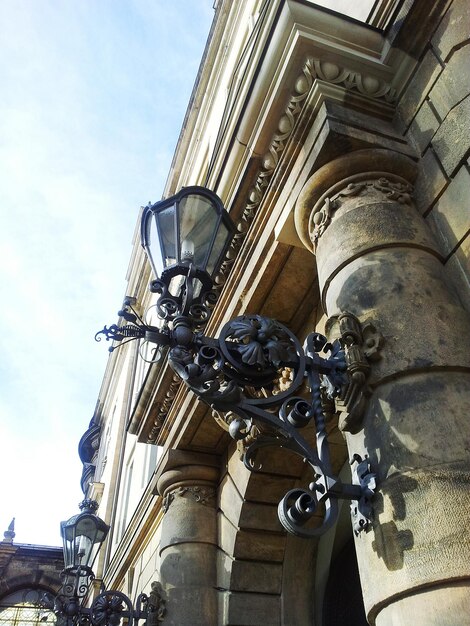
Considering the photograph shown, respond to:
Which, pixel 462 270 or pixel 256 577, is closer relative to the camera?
pixel 462 270

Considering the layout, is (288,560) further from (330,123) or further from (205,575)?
(330,123)

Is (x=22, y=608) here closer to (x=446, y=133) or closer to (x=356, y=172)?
(x=356, y=172)

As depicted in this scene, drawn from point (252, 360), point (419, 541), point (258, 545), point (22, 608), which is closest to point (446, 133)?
point (252, 360)

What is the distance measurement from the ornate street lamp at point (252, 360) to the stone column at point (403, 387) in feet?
0.42

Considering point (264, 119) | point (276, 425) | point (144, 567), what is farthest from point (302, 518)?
point (144, 567)

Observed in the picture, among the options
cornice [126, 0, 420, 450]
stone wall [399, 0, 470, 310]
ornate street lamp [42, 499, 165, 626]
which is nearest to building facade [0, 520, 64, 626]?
ornate street lamp [42, 499, 165, 626]

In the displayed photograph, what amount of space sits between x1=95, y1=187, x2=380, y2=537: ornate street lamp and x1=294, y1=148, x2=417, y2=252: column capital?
0.65 metres

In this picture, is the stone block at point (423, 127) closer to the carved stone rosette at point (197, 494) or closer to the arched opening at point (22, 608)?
the carved stone rosette at point (197, 494)

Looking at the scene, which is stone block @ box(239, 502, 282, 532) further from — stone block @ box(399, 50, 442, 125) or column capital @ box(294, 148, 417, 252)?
stone block @ box(399, 50, 442, 125)

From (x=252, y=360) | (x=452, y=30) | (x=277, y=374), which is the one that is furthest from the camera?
(x=452, y=30)

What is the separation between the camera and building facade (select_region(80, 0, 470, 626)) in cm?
226

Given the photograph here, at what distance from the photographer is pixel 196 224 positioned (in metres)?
3.40

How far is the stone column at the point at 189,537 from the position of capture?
5.59 m

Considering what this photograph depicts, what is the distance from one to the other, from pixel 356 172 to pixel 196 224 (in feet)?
3.46
